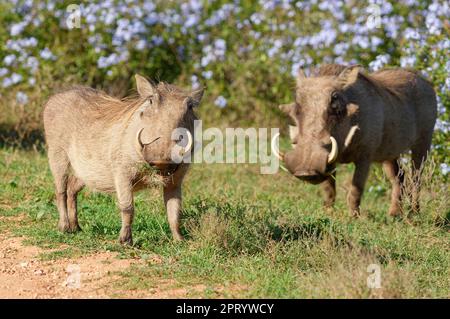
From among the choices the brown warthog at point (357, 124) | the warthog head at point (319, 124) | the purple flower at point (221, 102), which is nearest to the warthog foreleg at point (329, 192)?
the brown warthog at point (357, 124)

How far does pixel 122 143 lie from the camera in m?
4.62

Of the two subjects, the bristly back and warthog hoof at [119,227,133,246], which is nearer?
warthog hoof at [119,227,133,246]

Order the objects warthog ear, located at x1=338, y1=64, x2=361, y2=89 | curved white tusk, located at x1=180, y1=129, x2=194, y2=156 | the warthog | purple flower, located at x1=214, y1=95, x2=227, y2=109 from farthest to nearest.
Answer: purple flower, located at x1=214, y1=95, x2=227, y2=109 → warthog ear, located at x1=338, y1=64, x2=361, y2=89 → the warthog → curved white tusk, located at x1=180, y1=129, x2=194, y2=156

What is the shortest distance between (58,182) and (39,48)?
177 inches

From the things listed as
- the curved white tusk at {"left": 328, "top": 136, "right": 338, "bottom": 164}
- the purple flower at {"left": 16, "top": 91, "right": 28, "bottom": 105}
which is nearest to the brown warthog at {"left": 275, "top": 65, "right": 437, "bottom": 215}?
the curved white tusk at {"left": 328, "top": 136, "right": 338, "bottom": 164}

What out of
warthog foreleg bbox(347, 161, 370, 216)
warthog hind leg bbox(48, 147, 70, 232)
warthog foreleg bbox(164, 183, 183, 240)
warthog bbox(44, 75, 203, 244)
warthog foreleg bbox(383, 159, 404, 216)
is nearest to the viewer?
warthog bbox(44, 75, 203, 244)

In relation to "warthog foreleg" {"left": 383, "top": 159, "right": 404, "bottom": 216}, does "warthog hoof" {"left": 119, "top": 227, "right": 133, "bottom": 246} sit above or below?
above

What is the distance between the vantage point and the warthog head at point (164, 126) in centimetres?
429

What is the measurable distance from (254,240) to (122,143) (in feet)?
3.18

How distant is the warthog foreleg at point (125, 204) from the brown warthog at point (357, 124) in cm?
114

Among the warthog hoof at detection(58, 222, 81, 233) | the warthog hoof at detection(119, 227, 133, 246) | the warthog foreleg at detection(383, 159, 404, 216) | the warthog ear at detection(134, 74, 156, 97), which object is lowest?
the warthog foreleg at detection(383, 159, 404, 216)

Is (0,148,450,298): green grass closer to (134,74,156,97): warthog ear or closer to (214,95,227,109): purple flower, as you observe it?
(134,74,156,97): warthog ear

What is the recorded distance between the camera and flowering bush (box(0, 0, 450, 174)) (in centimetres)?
888
